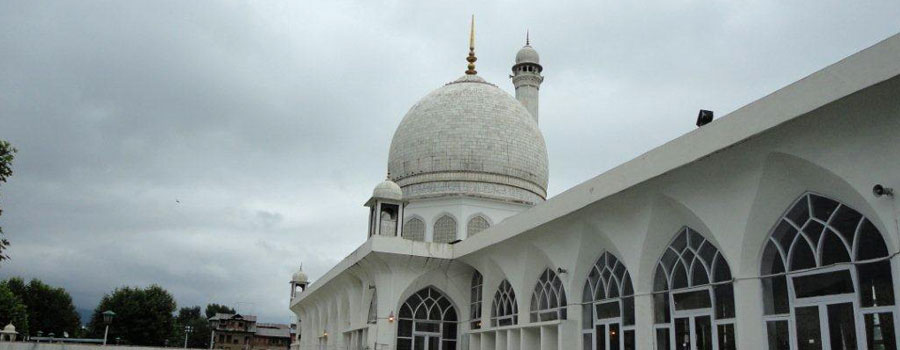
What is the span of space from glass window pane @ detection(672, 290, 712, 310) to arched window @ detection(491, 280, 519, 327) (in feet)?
21.1

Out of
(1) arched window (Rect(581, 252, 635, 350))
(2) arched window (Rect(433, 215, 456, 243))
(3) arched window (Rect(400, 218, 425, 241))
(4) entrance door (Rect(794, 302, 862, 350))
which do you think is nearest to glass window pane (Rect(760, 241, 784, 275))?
(4) entrance door (Rect(794, 302, 862, 350))

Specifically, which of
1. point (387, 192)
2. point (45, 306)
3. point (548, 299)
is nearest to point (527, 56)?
point (387, 192)

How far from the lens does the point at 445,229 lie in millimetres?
25391

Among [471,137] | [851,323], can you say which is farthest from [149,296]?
[851,323]

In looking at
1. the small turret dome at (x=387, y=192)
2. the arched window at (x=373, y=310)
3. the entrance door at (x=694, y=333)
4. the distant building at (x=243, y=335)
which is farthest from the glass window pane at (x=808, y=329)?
the distant building at (x=243, y=335)

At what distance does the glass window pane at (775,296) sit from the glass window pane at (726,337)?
872 millimetres

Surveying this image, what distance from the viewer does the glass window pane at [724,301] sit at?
12.2m

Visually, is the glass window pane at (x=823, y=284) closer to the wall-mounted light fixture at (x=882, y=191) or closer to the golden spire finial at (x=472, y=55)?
the wall-mounted light fixture at (x=882, y=191)

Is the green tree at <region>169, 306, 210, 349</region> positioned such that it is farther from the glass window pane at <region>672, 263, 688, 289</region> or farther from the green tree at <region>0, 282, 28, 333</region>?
the glass window pane at <region>672, 263, 688, 289</region>

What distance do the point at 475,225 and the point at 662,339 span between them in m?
12.0

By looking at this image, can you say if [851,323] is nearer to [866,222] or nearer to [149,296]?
[866,222]

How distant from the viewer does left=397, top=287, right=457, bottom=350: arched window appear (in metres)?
22.0

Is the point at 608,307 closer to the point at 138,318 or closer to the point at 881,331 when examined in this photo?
the point at 881,331

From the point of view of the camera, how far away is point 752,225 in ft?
38.0
